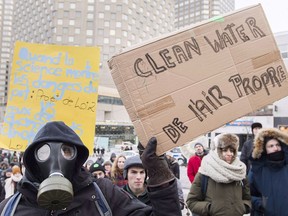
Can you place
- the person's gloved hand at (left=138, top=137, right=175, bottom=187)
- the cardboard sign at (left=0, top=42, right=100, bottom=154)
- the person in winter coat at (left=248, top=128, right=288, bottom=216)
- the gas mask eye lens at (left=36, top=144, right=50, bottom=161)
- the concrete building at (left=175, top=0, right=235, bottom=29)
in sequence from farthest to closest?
the concrete building at (left=175, top=0, right=235, bottom=29)
the cardboard sign at (left=0, top=42, right=100, bottom=154)
the person in winter coat at (left=248, top=128, right=288, bottom=216)
the person's gloved hand at (left=138, top=137, right=175, bottom=187)
the gas mask eye lens at (left=36, top=144, right=50, bottom=161)

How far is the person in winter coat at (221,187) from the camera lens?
357 cm

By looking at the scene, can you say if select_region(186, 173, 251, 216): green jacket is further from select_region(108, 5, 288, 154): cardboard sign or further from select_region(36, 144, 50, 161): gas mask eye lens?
select_region(36, 144, 50, 161): gas mask eye lens

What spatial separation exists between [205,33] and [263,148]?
1.87 m

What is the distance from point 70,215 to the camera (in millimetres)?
1581

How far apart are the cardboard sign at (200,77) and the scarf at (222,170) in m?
1.39

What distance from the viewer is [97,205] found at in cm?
163

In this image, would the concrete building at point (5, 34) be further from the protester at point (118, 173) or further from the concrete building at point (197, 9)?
the protester at point (118, 173)

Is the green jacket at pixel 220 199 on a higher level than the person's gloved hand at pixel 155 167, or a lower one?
lower

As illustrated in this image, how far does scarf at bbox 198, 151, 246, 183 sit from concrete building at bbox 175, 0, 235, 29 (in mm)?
137511

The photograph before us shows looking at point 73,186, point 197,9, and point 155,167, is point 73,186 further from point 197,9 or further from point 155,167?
point 197,9

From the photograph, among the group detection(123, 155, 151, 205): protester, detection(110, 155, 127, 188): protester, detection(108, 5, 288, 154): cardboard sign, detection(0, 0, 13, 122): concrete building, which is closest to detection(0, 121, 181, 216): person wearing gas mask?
detection(108, 5, 288, 154): cardboard sign

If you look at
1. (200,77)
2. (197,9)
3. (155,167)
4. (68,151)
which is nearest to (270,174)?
(200,77)

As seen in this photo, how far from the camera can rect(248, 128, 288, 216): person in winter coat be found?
3.51 m

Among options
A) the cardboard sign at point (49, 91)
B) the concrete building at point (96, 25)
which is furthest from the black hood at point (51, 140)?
the concrete building at point (96, 25)
